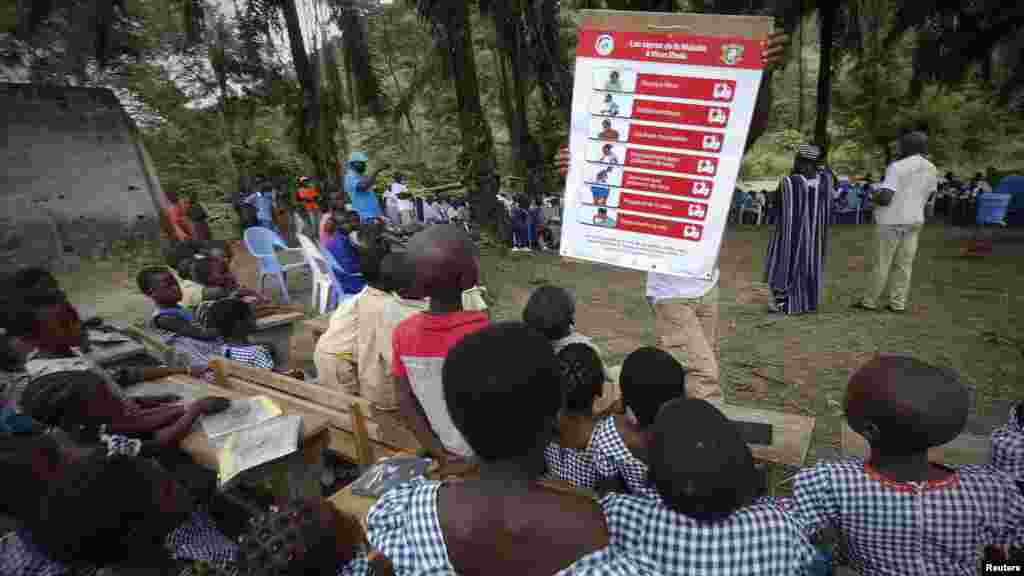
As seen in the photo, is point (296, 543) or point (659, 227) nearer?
point (296, 543)

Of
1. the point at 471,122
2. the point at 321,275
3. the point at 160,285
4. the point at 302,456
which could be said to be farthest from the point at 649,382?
the point at 471,122

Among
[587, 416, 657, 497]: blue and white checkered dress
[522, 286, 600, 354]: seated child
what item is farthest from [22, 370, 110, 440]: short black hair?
[587, 416, 657, 497]: blue and white checkered dress

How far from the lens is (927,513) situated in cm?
142

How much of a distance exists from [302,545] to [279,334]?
4.24 m

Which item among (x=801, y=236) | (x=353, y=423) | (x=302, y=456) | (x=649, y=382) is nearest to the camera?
(x=649, y=382)

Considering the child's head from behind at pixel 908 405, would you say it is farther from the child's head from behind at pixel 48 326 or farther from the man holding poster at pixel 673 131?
the child's head from behind at pixel 48 326

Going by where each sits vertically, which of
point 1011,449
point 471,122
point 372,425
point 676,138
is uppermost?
point 471,122

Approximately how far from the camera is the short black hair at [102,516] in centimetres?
139

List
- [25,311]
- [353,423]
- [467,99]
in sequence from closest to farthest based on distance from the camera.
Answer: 1. [353,423]
2. [25,311]
3. [467,99]

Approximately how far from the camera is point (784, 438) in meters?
2.17

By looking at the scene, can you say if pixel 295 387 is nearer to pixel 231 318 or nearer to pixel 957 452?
pixel 231 318

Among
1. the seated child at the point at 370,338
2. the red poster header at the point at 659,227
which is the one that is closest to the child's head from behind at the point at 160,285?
the seated child at the point at 370,338

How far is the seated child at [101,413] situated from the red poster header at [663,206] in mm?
2180

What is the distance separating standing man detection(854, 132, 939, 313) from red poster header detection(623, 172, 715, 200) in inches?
170
